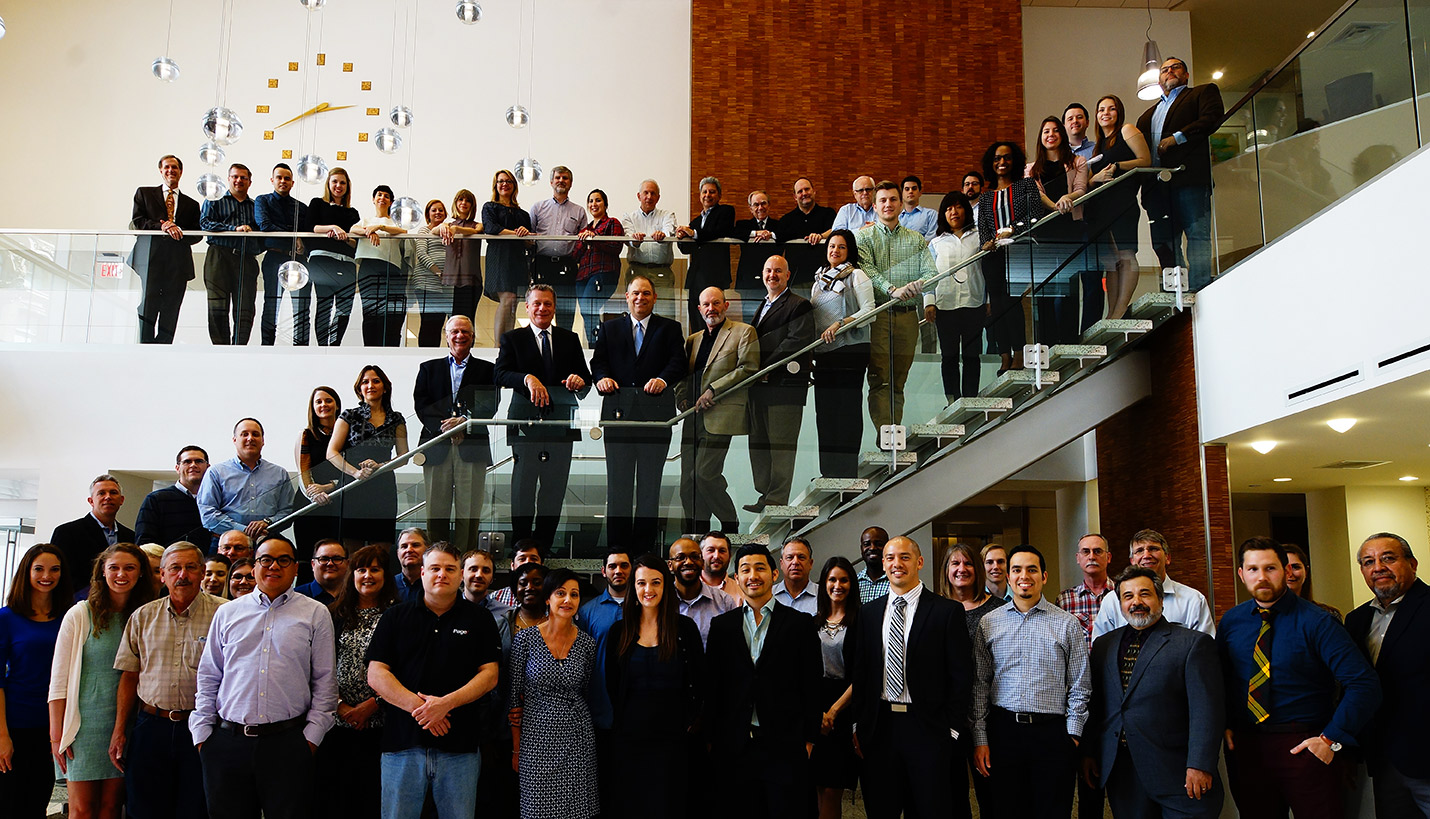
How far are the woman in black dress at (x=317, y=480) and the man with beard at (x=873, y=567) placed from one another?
2883 mm

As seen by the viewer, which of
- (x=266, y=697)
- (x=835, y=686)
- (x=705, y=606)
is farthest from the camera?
(x=705, y=606)

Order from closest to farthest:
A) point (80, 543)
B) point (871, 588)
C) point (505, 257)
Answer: point (871, 588) → point (80, 543) → point (505, 257)

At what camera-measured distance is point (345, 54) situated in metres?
11.4

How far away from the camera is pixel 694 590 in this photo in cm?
463

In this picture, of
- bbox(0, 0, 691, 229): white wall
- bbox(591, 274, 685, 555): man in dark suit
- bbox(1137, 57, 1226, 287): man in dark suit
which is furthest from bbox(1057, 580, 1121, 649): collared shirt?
bbox(0, 0, 691, 229): white wall

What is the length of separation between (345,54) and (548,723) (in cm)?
963

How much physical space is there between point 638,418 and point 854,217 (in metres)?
2.99

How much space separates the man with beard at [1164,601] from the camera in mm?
4840

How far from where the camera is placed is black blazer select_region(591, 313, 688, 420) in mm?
5906

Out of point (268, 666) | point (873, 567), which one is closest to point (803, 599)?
point (873, 567)

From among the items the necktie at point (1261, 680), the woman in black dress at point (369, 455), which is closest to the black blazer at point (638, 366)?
the woman in black dress at point (369, 455)

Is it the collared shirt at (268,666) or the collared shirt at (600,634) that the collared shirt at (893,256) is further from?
the collared shirt at (268,666)

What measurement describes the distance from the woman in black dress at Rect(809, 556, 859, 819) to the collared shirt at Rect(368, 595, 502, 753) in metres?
1.34

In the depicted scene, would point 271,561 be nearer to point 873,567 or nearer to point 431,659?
point 431,659
